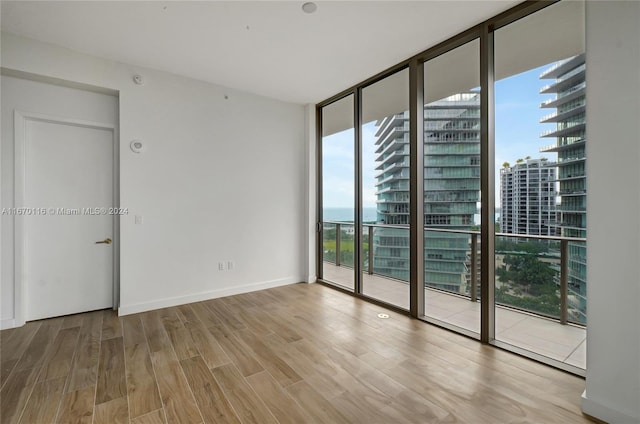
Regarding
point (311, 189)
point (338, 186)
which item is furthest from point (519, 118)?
point (311, 189)

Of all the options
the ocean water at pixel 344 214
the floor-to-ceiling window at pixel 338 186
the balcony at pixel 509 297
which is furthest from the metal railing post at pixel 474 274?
the floor-to-ceiling window at pixel 338 186

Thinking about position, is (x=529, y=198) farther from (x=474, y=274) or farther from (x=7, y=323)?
(x=7, y=323)

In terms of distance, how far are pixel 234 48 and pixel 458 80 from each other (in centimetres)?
251

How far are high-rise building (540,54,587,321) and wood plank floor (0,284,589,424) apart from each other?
1.17m

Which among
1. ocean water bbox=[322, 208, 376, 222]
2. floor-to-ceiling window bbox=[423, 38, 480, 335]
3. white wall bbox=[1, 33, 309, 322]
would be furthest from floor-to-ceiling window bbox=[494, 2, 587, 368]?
white wall bbox=[1, 33, 309, 322]

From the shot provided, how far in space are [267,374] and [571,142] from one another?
3130 mm

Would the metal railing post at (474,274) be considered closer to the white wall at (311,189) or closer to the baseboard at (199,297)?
the white wall at (311,189)

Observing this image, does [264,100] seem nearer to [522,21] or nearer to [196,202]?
[196,202]

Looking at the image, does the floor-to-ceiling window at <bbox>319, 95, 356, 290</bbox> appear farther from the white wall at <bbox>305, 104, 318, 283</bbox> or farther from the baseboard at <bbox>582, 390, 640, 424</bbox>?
the baseboard at <bbox>582, 390, 640, 424</bbox>

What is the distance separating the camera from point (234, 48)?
3.13 metres

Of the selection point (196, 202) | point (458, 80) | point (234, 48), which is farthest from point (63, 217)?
point (458, 80)

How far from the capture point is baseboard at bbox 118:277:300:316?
11.5 feet

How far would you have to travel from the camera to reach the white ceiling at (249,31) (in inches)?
97.7

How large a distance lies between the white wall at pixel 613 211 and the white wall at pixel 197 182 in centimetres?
371
